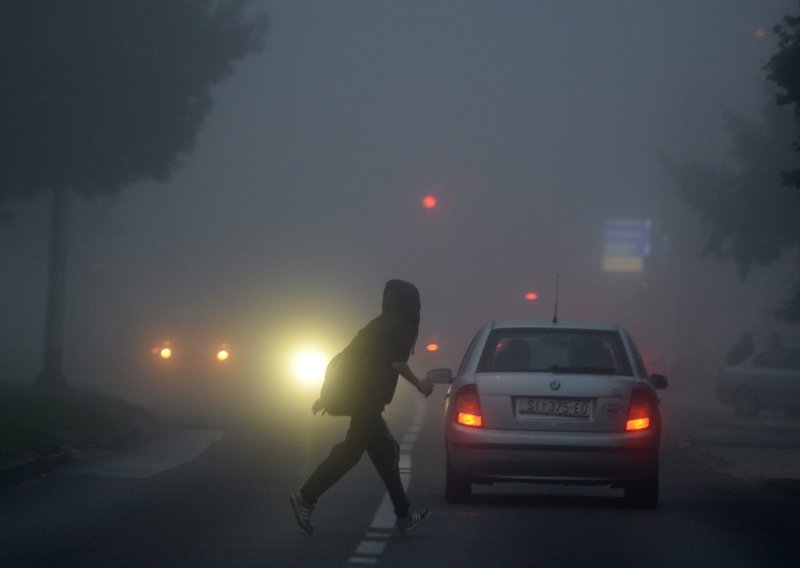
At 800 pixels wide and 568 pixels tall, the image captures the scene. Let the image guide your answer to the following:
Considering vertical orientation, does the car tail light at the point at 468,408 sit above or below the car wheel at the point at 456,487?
above

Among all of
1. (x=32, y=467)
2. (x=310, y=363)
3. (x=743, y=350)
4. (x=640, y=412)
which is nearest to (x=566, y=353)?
(x=640, y=412)

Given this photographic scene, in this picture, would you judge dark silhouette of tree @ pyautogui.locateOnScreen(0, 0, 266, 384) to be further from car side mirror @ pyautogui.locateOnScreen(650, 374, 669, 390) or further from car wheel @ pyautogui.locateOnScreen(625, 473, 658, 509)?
car wheel @ pyautogui.locateOnScreen(625, 473, 658, 509)

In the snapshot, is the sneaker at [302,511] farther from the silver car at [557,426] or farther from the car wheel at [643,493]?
the car wheel at [643,493]

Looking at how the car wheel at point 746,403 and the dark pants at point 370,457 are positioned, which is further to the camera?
Result: the car wheel at point 746,403

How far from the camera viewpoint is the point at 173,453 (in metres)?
19.8

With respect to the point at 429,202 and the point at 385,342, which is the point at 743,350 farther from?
the point at 385,342

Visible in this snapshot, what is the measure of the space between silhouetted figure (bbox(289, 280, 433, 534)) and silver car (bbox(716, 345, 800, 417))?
22.5 m

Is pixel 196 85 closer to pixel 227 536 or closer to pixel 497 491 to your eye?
pixel 497 491

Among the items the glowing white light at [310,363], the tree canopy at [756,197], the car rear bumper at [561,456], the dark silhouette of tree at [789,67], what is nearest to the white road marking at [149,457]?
the car rear bumper at [561,456]

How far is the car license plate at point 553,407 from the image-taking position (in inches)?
520

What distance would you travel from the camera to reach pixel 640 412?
13258mm

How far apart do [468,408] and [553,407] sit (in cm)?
67

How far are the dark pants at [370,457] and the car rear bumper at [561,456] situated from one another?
1397 millimetres

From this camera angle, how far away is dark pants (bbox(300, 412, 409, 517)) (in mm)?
11828
